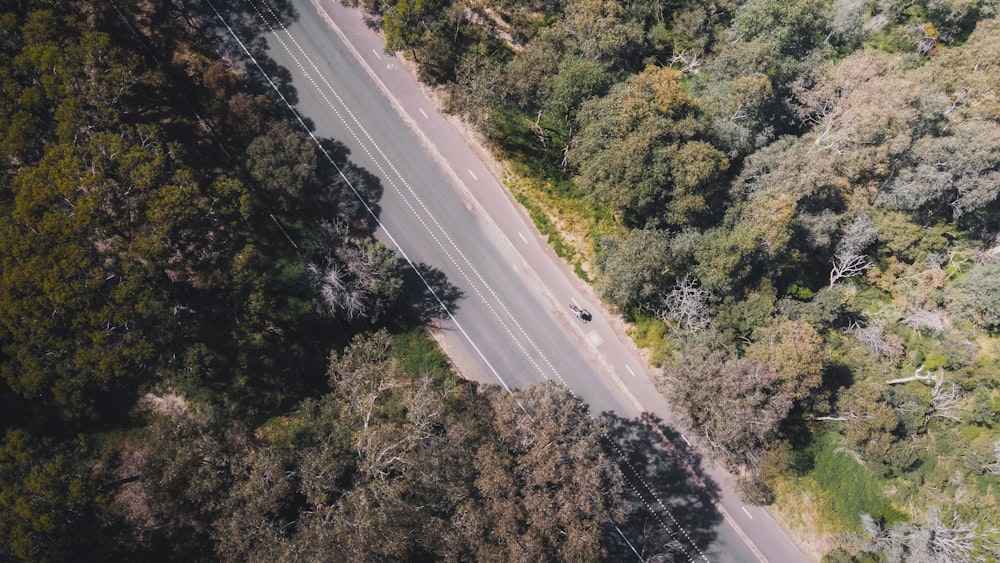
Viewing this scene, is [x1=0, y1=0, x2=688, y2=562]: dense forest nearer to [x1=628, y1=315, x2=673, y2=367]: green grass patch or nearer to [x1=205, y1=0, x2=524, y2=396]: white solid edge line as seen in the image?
[x1=205, y1=0, x2=524, y2=396]: white solid edge line

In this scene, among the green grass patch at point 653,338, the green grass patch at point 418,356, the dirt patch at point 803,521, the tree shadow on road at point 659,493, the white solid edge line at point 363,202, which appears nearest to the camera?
the tree shadow on road at point 659,493

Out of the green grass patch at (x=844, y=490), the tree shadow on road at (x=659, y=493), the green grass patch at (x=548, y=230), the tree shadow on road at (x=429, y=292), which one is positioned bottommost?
the tree shadow on road at (x=659, y=493)

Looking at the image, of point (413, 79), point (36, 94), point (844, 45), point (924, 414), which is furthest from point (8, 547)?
point (844, 45)

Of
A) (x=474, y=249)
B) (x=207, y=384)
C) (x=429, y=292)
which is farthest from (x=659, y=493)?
(x=207, y=384)

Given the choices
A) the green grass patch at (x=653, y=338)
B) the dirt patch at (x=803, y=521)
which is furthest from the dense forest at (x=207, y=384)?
the dirt patch at (x=803, y=521)

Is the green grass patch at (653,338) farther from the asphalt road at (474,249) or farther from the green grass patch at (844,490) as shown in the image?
the green grass patch at (844,490)

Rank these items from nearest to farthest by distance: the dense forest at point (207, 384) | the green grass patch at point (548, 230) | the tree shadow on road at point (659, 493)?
the dense forest at point (207, 384)
the tree shadow on road at point (659, 493)
the green grass patch at point (548, 230)
